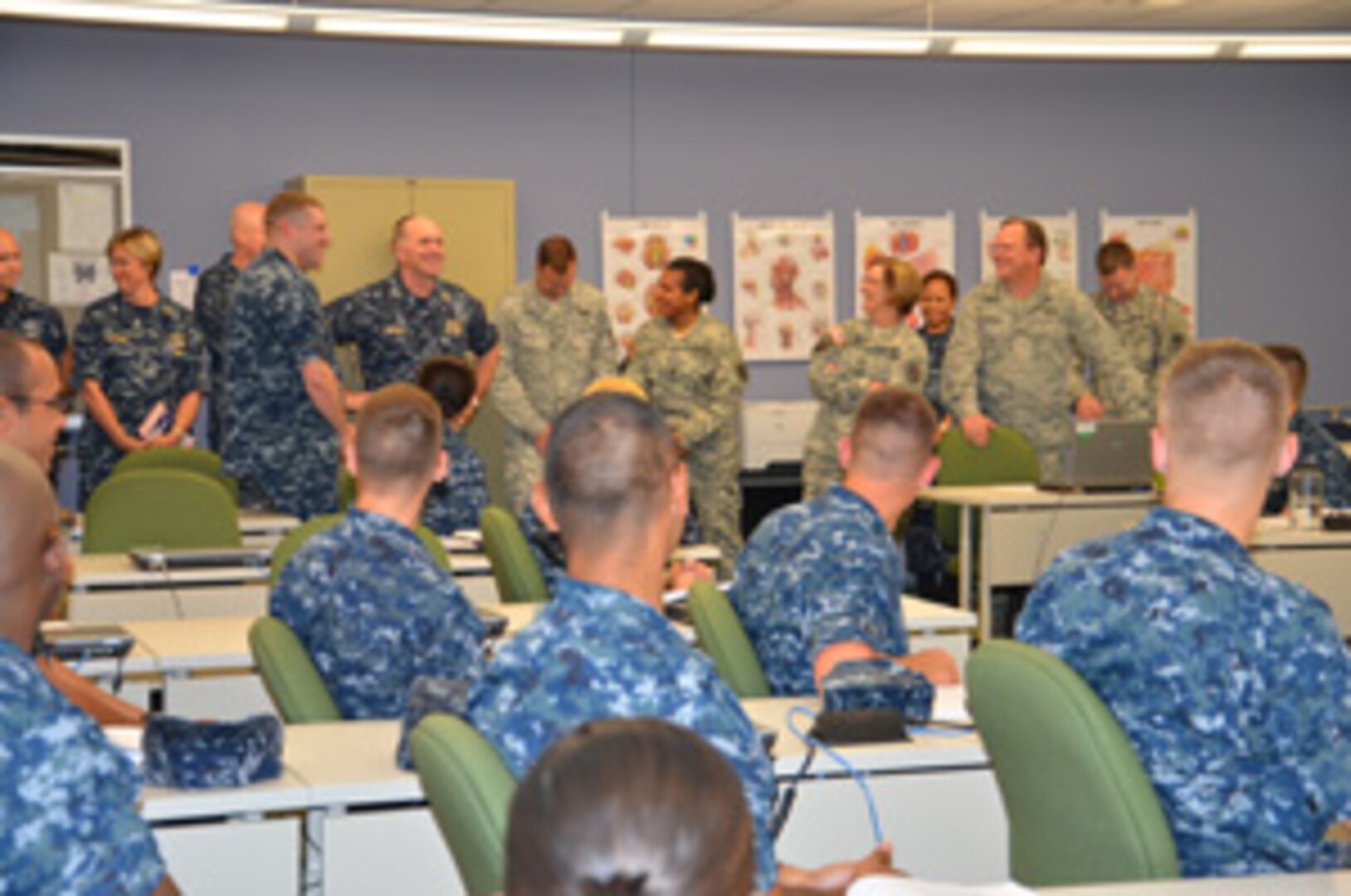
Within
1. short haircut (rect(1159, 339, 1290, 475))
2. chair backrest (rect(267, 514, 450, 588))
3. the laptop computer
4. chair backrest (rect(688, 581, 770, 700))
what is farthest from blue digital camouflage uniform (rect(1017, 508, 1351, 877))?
the laptop computer

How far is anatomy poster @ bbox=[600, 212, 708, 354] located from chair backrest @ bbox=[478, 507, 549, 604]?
5.44 metres

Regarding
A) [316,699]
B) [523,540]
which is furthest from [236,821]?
[523,540]

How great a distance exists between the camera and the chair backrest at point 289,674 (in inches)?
128

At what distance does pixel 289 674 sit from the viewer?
10.7 ft

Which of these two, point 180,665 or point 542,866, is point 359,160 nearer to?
point 180,665

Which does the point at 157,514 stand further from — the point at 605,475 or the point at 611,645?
the point at 611,645

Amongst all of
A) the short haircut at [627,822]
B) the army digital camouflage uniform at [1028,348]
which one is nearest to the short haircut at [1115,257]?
the army digital camouflage uniform at [1028,348]

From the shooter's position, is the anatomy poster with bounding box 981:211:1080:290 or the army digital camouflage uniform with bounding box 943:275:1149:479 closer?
the army digital camouflage uniform with bounding box 943:275:1149:479

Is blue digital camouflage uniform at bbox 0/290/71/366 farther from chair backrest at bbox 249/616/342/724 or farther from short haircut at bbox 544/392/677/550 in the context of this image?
short haircut at bbox 544/392/677/550

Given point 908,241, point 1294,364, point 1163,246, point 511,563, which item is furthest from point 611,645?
point 1163,246

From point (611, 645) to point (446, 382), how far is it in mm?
4170

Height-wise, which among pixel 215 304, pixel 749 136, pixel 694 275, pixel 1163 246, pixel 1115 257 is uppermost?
pixel 749 136

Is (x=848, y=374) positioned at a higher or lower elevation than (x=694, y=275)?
lower

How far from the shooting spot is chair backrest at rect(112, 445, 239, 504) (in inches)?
266
